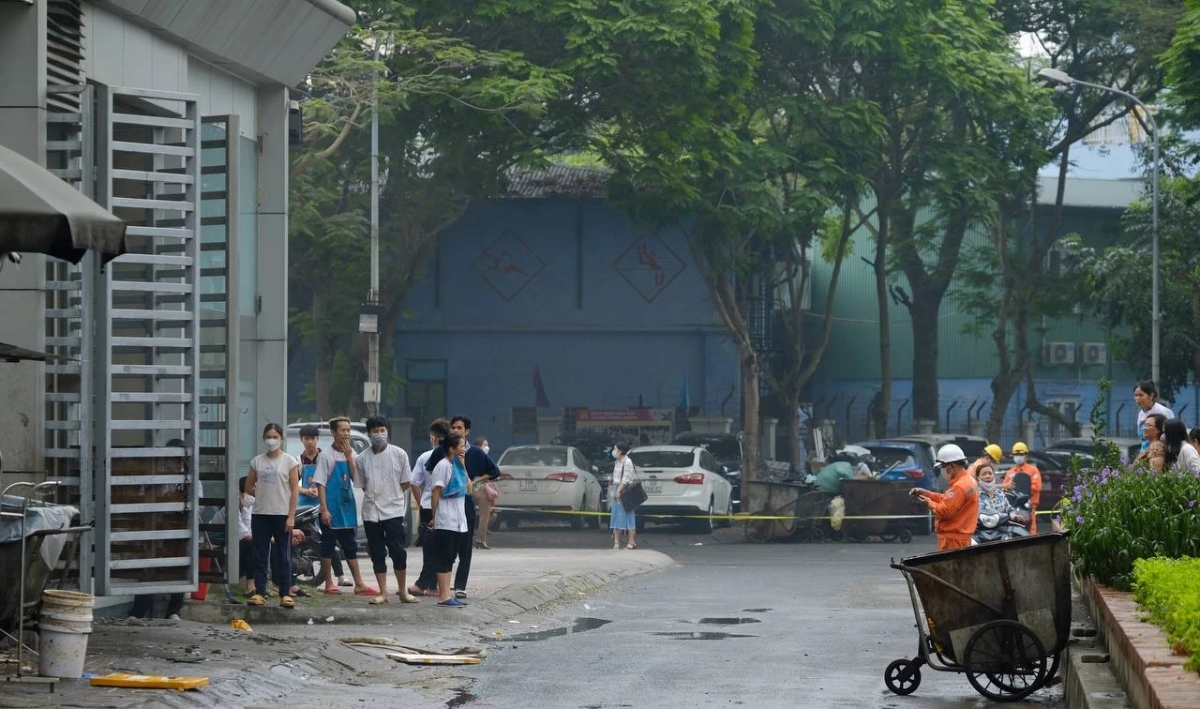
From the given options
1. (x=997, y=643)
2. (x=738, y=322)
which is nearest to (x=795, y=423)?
(x=738, y=322)

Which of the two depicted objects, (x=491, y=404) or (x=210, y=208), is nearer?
(x=210, y=208)

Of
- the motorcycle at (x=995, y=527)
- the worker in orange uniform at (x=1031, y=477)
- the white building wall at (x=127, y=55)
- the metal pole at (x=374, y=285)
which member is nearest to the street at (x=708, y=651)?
the motorcycle at (x=995, y=527)

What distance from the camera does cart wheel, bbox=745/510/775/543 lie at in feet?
97.8

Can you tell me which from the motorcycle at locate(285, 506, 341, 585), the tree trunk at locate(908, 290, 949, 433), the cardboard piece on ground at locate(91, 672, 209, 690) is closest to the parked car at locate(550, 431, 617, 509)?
the tree trunk at locate(908, 290, 949, 433)

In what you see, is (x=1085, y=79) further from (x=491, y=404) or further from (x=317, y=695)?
(x=317, y=695)

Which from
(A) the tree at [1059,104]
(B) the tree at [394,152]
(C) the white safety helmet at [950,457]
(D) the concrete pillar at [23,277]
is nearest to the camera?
(D) the concrete pillar at [23,277]

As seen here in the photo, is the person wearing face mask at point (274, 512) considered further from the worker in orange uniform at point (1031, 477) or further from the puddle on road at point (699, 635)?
the worker in orange uniform at point (1031, 477)

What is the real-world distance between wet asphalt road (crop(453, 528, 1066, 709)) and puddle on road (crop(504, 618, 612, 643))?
0.01 metres

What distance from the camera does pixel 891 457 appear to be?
109ft

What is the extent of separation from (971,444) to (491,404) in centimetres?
1549

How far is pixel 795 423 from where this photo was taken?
4516 cm

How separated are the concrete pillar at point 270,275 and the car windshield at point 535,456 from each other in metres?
14.2

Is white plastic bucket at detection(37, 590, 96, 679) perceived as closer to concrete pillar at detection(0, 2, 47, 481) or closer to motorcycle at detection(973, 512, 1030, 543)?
concrete pillar at detection(0, 2, 47, 481)

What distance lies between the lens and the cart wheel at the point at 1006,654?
429 inches
